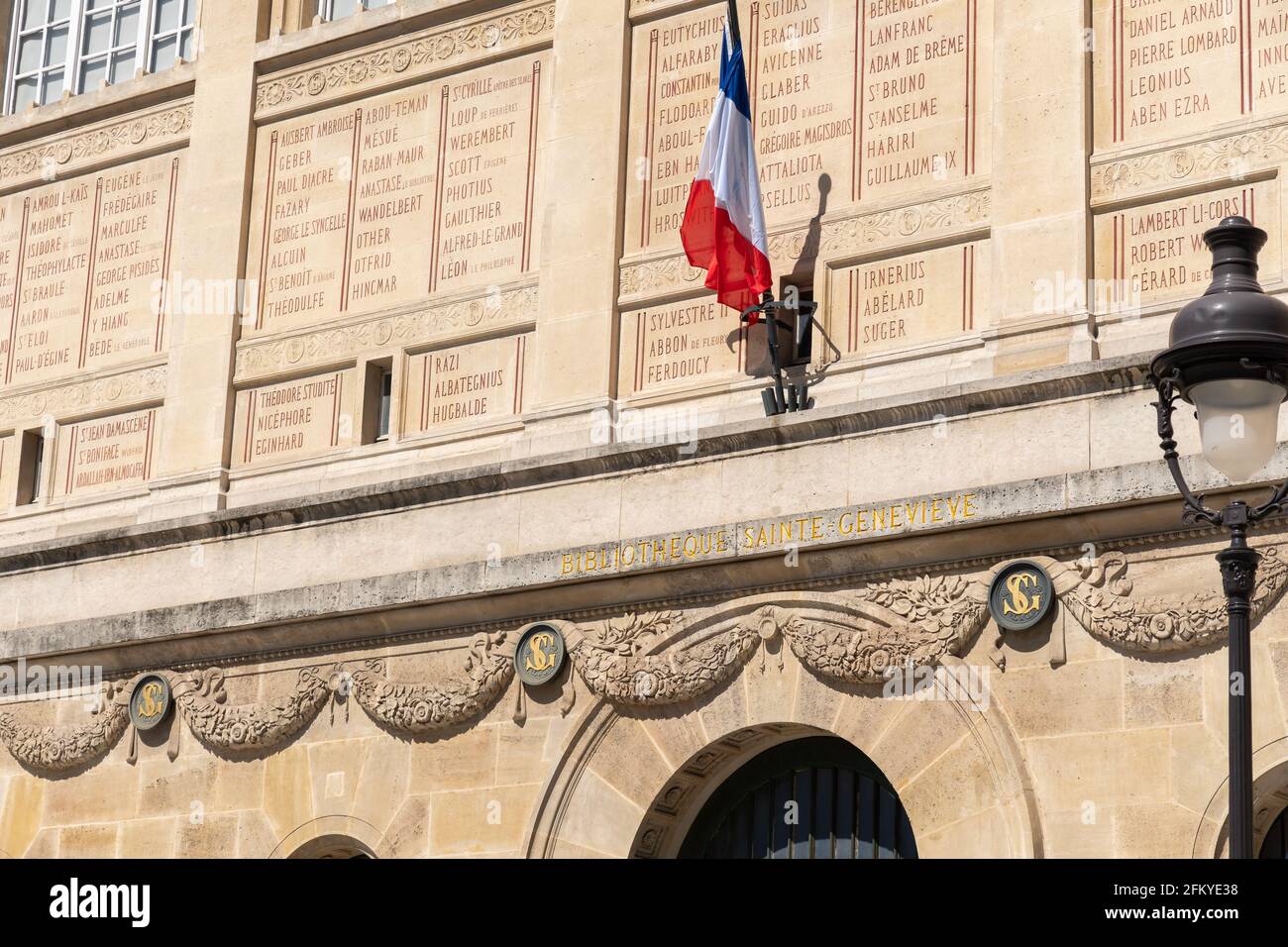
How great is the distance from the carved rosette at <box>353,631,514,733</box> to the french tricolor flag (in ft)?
11.3

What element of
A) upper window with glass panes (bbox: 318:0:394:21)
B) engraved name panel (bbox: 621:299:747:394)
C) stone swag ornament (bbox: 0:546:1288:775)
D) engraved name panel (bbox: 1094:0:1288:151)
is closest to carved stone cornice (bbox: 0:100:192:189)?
upper window with glass panes (bbox: 318:0:394:21)

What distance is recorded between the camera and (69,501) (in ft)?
76.4

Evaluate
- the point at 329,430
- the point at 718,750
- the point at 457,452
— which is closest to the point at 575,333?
the point at 457,452

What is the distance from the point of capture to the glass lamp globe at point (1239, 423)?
33.5 feet

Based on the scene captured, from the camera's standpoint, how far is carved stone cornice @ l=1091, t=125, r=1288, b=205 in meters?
17.1

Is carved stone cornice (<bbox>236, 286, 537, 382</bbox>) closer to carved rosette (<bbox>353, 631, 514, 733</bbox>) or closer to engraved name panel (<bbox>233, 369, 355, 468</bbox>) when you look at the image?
engraved name panel (<bbox>233, 369, 355, 468</bbox>)

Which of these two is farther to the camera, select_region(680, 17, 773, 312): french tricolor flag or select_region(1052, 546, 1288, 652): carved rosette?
select_region(680, 17, 773, 312): french tricolor flag

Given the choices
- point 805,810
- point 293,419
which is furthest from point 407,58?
point 805,810

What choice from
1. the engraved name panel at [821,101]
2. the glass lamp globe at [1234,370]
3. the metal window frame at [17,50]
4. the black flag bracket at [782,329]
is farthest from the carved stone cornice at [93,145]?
the glass lamp globe at [1234,370]

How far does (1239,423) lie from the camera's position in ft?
33.7

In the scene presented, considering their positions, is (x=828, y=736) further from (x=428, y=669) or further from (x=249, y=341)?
(x=249, y=341)

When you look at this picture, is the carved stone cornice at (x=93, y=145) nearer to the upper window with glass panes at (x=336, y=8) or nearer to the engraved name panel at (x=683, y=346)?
the upper window with glass panes at (x=336, y=8)

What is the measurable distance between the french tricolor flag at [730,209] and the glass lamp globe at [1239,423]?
342 inches

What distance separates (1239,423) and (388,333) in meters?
12.3
